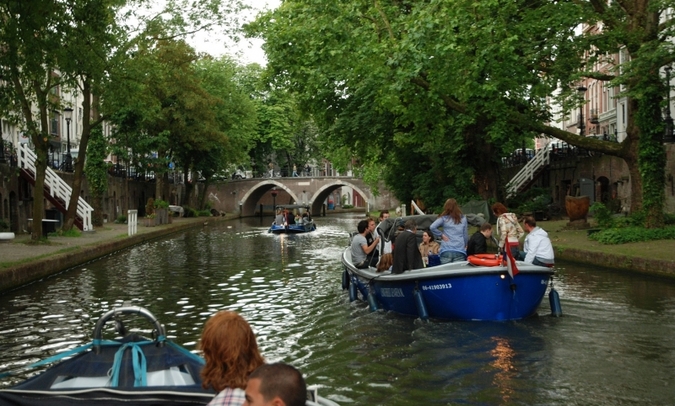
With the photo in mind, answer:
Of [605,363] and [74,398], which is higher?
[74,398]

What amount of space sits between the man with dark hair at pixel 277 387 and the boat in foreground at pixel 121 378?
110cm

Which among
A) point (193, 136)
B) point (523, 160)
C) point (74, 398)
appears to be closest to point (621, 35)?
point (74, 398)

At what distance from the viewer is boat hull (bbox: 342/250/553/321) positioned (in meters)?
11.9

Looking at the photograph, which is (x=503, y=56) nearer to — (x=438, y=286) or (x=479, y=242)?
(x=479, y=242)

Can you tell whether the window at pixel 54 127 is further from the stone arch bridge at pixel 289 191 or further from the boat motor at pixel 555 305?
the boat motor at pixel 555 305

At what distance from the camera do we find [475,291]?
1197 centimetres

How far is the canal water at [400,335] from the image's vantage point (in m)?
8.63

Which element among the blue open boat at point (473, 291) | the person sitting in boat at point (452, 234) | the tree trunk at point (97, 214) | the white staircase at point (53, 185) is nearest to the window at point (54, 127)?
the tree trunk at point (97, 214)

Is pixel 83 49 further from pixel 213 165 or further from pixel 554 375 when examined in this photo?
pixel 213 165

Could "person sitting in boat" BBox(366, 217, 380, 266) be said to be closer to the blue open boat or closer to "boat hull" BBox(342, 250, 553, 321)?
the blue open boat

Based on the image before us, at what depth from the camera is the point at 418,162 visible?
4303 cm

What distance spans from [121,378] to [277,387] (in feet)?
7.01

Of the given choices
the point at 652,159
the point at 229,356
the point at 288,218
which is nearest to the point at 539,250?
the point at 229,356

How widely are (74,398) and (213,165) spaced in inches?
2439
